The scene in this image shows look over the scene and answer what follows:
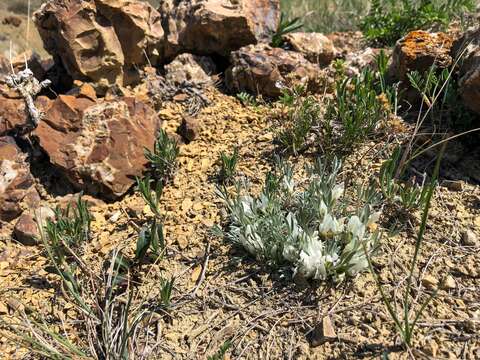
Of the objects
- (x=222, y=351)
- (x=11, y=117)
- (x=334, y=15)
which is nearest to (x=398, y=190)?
(x=222, y=351)

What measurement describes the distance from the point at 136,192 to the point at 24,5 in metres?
10.1

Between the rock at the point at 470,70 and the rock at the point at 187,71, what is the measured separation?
2.08 m

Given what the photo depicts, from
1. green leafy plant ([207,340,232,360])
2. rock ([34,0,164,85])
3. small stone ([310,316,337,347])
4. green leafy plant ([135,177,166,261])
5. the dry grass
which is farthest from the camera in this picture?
the dry grass

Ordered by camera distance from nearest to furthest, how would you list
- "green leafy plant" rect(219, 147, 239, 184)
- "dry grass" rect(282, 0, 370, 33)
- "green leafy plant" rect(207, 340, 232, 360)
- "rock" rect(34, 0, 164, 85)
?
"green leafy plant" rect(207, 340, 232, 360) → "green leafy plant" rect(219, 147, 239, 184) → "rock" rect(34, 0, 164, 85) → "dry grass" rect(282, 0, 370, 33)

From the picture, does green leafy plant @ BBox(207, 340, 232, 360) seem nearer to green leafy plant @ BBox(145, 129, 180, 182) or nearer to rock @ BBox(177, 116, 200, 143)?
green leafy plant @ BBox(145, 129, 180, 182)

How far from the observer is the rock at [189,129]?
349 centimetres

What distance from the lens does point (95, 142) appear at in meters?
3.14

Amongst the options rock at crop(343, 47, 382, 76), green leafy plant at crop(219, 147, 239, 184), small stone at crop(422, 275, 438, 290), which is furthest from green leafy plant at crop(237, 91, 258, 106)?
small stone at crop(422, 275, 438, 290)

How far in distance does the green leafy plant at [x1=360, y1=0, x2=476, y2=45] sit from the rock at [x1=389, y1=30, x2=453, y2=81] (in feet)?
2.79

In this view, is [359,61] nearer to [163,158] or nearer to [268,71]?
[268,71]

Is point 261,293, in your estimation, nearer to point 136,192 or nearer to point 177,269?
point 177,269

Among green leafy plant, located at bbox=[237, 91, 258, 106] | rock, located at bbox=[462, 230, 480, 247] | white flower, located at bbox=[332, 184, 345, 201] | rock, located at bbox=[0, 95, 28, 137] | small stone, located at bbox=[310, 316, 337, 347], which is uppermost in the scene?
rock, located at bbox=[0, 95, 28, 137]

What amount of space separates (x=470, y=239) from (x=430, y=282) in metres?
0.39

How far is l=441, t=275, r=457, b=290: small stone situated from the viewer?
2324mm
